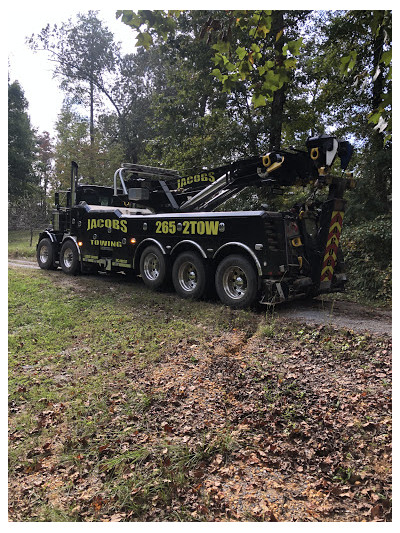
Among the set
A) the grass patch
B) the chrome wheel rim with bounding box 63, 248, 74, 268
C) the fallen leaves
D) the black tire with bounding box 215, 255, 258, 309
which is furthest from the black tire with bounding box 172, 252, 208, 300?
the chrome wheel rim with bounding box 63, 248, 74, 268

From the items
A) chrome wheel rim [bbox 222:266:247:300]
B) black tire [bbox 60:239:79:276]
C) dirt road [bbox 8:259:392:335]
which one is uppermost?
black tire [bbox 60:239:79:276]

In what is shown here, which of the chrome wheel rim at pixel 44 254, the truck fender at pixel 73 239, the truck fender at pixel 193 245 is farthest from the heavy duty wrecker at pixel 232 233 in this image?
the chrome wheel rim at pixel 44 254

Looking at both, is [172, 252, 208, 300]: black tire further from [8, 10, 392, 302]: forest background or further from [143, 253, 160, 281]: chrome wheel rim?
[8, 10, 392, 302]: forest background

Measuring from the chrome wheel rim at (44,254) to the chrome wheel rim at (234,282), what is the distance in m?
7.37

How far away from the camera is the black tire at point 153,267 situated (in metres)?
9.34

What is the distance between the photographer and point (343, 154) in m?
7.89

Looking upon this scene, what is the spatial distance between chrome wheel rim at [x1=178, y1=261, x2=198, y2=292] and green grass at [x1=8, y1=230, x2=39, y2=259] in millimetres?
12082

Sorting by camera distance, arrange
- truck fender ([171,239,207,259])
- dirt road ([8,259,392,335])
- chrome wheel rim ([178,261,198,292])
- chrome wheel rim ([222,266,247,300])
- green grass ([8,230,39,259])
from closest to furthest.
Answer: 1. dirt road ([8,259,392,335])
2. chrome wheel rim ([222,266,247,300])
3. truck fender ([171,239,207,259])
4. chrome wheel rim ([178,261,198,292])
5. green grass ([8,230,39,259])

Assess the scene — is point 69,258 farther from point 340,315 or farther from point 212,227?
point 340,315

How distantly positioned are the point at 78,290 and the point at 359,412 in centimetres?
751

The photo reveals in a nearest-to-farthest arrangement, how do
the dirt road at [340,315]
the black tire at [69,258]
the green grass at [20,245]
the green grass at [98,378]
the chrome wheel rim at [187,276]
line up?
the green grass at [98,378], the dirt road at [340,315], the chrome wheel rim at [187,276], the black tire at [69,258], the green grass at [20,245]

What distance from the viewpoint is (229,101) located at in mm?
14570

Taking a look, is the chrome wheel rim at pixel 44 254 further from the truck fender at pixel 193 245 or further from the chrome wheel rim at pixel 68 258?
the truck fender at pixel 193 245

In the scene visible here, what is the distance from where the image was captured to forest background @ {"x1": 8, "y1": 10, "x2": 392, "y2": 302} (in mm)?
4207
